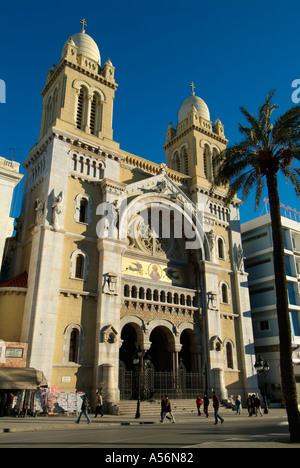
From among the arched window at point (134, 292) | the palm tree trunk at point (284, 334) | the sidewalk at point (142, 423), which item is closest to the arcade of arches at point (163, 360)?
the arched window at point (134, 292)

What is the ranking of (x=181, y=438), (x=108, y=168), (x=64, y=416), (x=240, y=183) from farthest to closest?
(x=108, y=168)
(x=64, y=416)
(x=240, y=183)
(x=181, y=438)

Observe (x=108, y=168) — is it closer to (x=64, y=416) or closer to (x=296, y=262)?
(x=64, y=416)

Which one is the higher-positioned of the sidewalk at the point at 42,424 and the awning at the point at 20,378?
the awning at the point at 20,378

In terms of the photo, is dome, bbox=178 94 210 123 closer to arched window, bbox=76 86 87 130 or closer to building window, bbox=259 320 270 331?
arched window, bbox=76 86 87 130

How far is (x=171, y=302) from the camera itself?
96.6ft

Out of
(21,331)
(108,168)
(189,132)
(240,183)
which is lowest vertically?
(21,331)

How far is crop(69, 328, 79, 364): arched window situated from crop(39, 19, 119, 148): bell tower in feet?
45.5

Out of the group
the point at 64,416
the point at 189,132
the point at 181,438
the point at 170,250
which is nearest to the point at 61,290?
the point at 64,416

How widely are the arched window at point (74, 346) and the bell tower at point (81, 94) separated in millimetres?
13854

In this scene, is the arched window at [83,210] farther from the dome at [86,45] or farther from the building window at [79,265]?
the dome at [86,45]

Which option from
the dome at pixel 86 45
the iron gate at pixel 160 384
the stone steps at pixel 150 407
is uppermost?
the dome at pixel 86 45

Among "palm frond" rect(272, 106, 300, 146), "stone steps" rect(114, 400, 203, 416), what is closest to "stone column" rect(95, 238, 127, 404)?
"stone steps" rect(114, 400, 203, 416)

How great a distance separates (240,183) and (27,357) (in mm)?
14518

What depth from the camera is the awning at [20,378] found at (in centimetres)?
A: 1809
